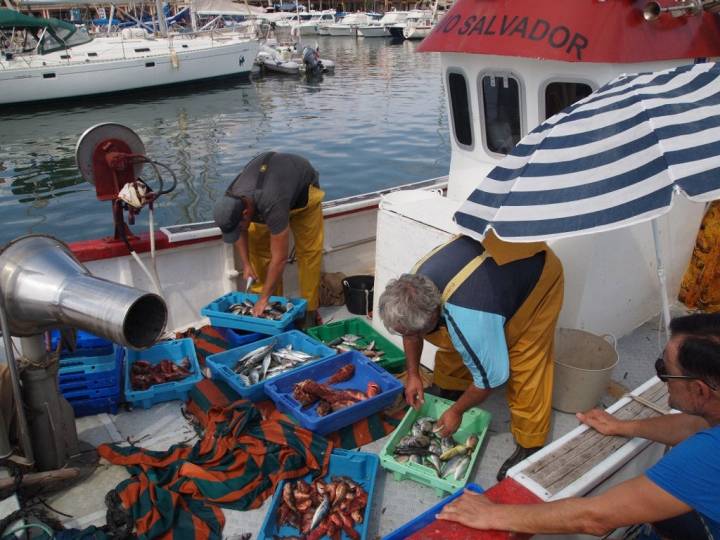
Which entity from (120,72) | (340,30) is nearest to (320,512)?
(120,72)

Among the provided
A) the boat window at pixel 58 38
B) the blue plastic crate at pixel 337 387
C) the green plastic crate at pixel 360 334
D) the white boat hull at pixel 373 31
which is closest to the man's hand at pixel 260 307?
the green plastic crate at pixel 360 334

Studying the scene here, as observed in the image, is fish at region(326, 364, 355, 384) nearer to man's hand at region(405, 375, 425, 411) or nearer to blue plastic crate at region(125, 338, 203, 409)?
man's hand at region(405, 375, 425, 411)

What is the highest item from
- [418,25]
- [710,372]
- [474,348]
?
[418,25]

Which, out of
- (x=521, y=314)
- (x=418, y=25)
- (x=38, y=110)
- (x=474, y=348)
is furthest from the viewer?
(x=418, y=25)

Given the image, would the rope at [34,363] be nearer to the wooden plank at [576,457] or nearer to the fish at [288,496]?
the fish at [288,496]

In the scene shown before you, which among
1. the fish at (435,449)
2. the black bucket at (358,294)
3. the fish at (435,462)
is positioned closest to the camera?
the fish at (435,462)

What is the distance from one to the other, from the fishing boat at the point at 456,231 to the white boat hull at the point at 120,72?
26614 millimetres

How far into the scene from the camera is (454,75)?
5.21 metres

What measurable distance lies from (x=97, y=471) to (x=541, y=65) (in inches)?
170

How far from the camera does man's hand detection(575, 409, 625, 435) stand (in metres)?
2.91

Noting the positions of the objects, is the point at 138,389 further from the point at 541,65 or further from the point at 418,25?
the point at 418,25

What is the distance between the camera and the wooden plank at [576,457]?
8.48 ft

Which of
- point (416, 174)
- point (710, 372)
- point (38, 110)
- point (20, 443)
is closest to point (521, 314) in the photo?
point (710, 372)

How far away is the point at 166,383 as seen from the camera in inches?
180
